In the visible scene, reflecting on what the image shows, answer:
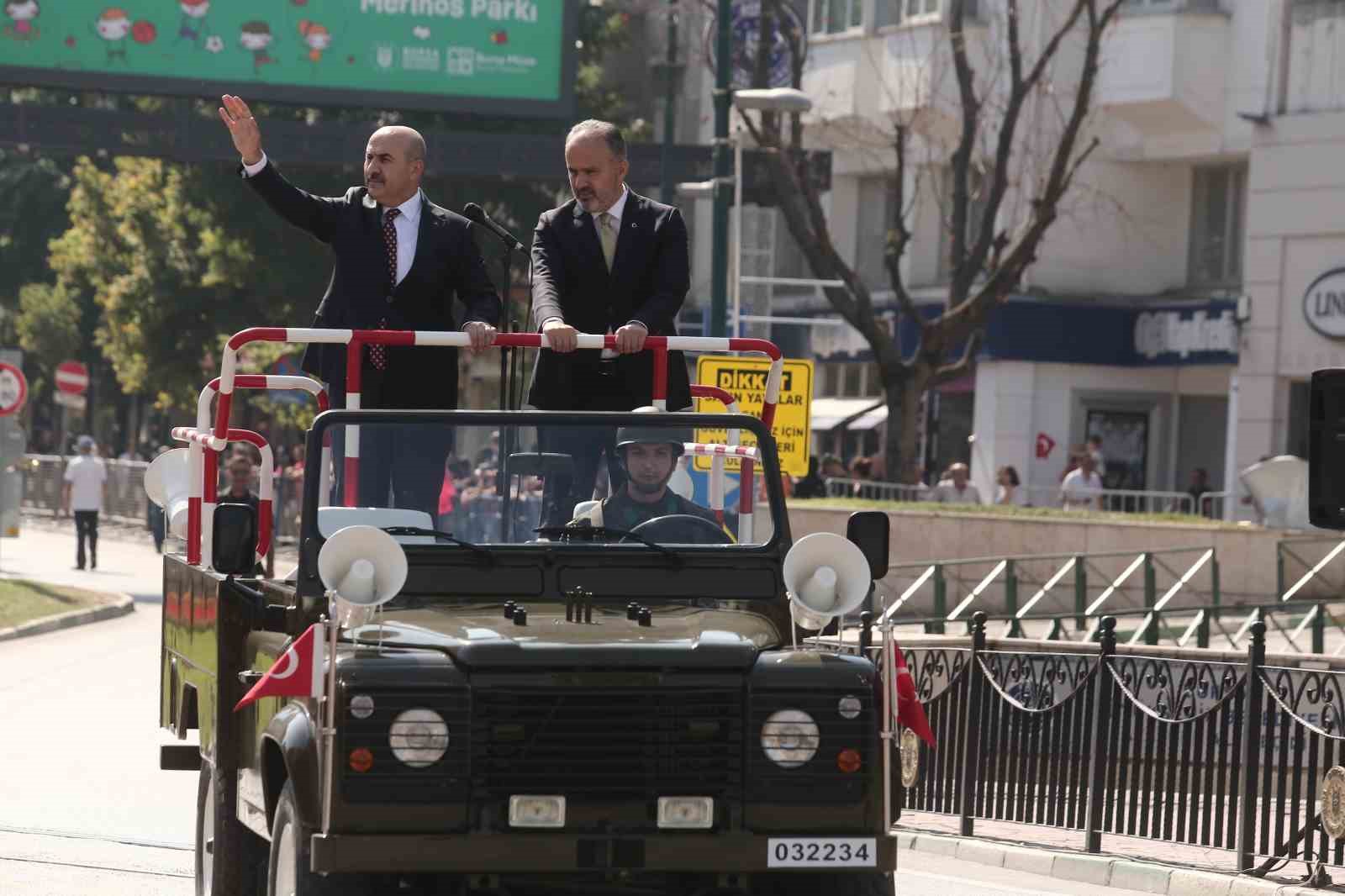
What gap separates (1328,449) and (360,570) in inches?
175

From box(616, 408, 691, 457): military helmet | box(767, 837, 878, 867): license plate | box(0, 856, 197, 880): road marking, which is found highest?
box(616, 408, 691, 457): military helmet

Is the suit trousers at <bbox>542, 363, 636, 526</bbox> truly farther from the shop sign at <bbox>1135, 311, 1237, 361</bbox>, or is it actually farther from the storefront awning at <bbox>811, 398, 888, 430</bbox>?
the storefront awning at <bbox>811, 398, 888, 430</bbox>

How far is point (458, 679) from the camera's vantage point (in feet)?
21.1

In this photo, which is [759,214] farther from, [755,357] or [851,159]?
[755,357]

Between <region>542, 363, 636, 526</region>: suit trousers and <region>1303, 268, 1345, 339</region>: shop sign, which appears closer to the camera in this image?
<region>542, 363, 636, 526</region>: suit trousers

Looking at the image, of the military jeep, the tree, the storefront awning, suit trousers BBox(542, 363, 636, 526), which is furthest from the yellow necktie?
the storefront awning

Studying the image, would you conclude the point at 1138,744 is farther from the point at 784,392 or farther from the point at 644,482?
the point at 784,392

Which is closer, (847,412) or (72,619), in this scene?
(72,619)

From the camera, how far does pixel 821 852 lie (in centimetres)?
655

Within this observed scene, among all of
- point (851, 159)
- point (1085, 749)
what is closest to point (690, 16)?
point (851, 159)

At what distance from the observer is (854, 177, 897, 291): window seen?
45031 millimetres

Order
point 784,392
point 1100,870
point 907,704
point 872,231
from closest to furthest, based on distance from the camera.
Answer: point 907,704, point 1100,870, point 784,392, point 872,231

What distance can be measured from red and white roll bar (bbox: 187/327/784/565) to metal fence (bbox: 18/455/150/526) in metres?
40.1

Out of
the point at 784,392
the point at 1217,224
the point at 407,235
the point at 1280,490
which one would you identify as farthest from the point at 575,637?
the point at 1217,224
